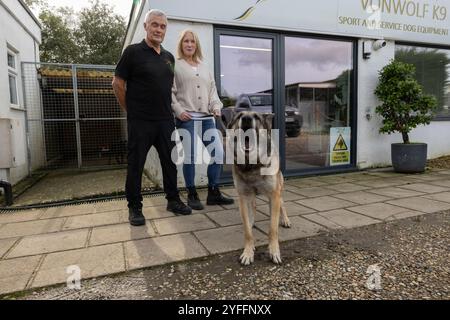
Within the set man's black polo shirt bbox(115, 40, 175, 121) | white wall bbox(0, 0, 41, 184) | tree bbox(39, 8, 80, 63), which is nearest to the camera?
man's black polo shirt bbox(115, 40, 175, 121)

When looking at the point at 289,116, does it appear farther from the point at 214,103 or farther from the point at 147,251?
the point at 147,251

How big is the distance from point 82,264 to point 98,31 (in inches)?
967

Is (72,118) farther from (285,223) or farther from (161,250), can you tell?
(285,223)

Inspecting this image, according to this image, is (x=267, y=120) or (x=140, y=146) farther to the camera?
(x=140, y=146)

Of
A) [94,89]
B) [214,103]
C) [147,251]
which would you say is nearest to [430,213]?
[214,103]

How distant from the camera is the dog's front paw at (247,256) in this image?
8.40 feet

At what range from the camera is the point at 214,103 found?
4184 millimetres

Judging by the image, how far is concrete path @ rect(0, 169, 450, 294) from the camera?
8.44 ft

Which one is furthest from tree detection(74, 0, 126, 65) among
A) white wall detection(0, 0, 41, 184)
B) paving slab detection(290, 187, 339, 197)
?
paving slab detection(290, 187, 339, 197)

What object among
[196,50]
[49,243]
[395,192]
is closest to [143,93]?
[196,50]

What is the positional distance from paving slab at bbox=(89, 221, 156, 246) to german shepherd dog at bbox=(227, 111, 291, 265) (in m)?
1.06

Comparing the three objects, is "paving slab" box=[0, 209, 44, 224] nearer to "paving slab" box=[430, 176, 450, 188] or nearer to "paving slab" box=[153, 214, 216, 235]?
"paving slab" box=[153, 214, 216, 235]

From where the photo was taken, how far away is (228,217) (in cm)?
377
